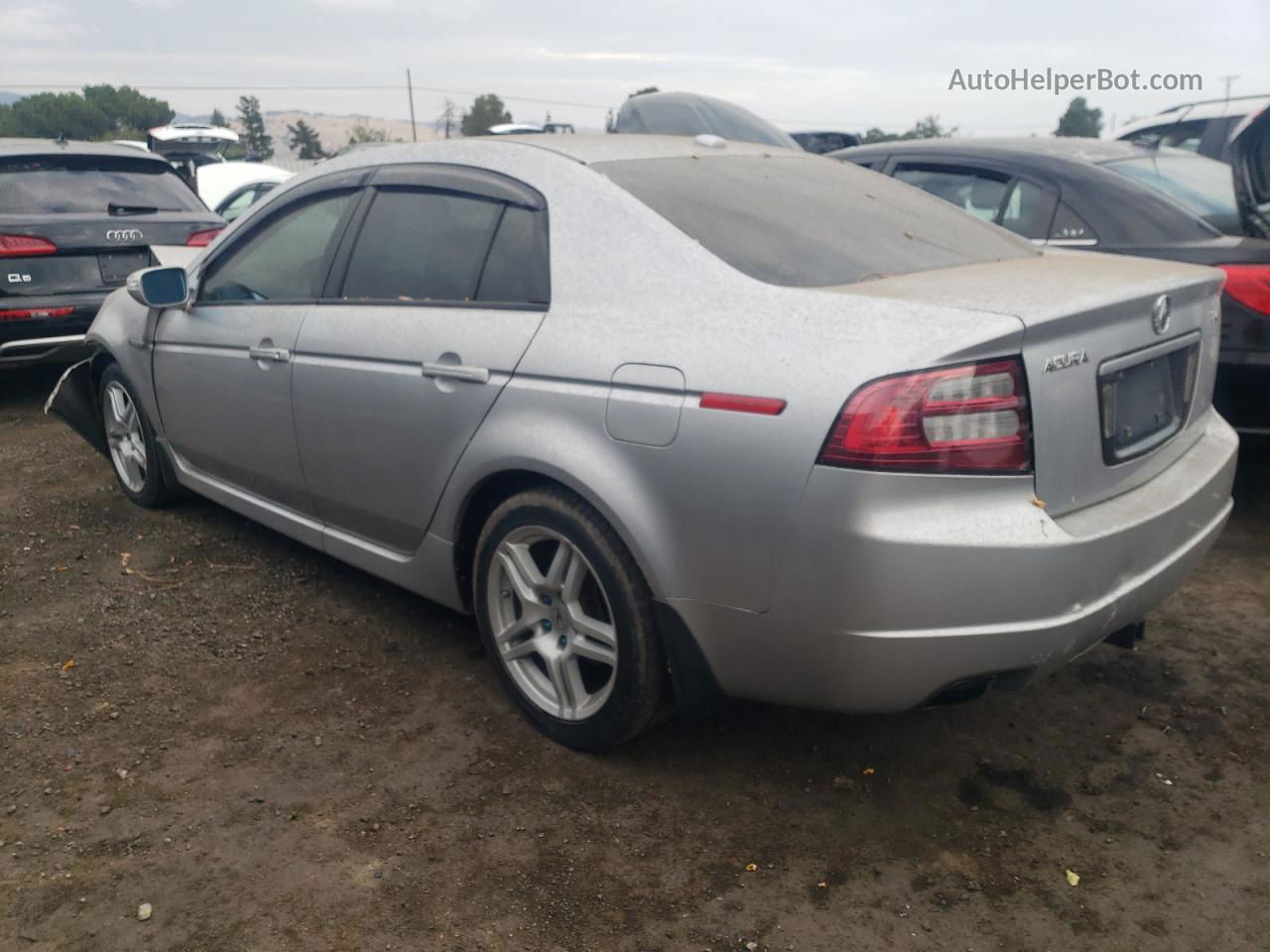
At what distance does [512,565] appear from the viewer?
2879 millimetres

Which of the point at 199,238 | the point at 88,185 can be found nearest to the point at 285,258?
the point at 199,238

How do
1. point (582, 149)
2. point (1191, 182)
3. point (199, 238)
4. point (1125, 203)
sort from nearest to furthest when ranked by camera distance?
point (582, 149) < point (1125, 203) < point (1191, 182) < point (199, 238)

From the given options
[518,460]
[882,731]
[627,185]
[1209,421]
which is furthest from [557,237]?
Answer: [1209,421]

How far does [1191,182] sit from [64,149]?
20.9 feet

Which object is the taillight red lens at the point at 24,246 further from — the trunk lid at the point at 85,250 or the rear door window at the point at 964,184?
the rear door window at the point at 964,184

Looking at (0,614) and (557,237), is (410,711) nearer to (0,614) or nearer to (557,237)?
(557,237)

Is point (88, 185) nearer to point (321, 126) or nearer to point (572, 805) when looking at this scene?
point (572, 805)

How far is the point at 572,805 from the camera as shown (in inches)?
104

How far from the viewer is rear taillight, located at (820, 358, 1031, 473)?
213cm

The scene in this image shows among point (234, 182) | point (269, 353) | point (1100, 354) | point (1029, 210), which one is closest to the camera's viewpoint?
point (1100, 354)

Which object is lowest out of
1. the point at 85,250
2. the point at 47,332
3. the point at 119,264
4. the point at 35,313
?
the point at 47,332

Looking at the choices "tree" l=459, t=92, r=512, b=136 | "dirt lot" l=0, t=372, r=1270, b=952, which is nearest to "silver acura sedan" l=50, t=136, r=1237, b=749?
"dirt lot" l=0, t=372, r=1270, b=952

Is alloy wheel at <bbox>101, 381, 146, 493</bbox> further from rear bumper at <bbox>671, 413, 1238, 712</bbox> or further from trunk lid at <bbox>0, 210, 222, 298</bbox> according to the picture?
rear bumper at <bbox>671, 413, 1238, 712</bbox>

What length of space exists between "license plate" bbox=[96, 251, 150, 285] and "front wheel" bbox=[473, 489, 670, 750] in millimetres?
4564
